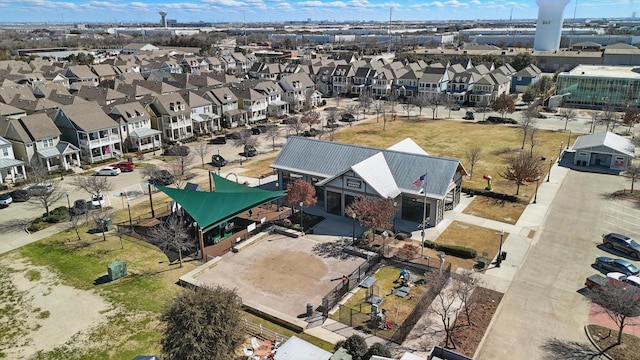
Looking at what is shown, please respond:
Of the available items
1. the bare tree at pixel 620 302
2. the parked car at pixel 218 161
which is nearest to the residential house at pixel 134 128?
the parked car at pixel 218 161

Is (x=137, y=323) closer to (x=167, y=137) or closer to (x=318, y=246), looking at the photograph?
(x=318, y=246)

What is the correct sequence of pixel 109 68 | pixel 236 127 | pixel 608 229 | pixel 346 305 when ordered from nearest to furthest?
pixel 346 305 → pixel 608 229 → pixel 236 127 → pixel 109 68

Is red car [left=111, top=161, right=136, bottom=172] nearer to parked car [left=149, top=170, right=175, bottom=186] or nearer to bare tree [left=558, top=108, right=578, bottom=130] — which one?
parked car [left=149, top=170, right=175, bottom=186]

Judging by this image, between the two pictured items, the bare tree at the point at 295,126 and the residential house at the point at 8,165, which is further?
the bare tree at the point at 295,126

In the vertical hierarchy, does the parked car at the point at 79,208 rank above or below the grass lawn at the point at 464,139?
below

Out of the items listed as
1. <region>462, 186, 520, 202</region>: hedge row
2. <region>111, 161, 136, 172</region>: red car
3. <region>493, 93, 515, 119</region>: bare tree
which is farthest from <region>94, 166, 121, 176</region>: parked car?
<region>493, 93, 515, 119</region>: bare tree

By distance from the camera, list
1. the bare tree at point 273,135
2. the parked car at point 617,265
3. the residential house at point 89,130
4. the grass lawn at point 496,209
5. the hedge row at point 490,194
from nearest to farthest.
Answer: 1. the parked car at point 617,265
2. the grass lawn at point 496,209
3. the hedge row at point 490,194
4. the residential house at point 89,130
5. the bare tree at point 273,135

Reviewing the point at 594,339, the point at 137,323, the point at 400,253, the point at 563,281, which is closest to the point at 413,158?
the point at 400,253

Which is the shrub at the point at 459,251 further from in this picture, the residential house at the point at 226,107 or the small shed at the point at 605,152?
the residential house at the point at 226,107
